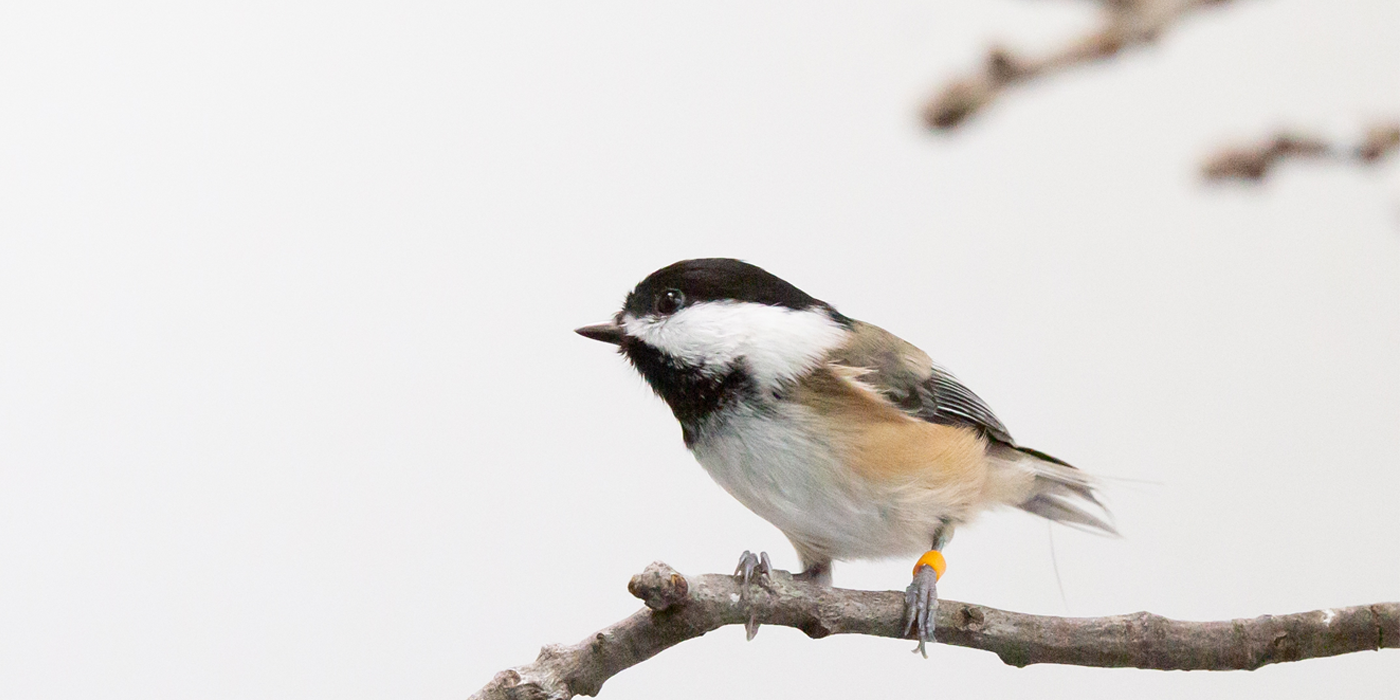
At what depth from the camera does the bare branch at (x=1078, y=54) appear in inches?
26.8

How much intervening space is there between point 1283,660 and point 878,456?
0.41m

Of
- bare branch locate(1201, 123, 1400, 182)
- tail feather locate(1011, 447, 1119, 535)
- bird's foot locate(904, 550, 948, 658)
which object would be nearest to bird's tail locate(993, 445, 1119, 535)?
tail feather locate(1011, 447, 1119, 535)

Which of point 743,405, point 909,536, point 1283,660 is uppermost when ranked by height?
point 743,405

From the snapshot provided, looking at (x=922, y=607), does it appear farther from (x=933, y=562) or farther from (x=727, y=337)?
(x=727, y=337)

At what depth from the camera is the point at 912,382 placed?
4.21 ft

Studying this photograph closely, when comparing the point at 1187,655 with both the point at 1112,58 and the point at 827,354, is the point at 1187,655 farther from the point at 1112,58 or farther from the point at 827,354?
the point at 1112,58

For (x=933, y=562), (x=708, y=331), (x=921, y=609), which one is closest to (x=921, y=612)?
(x=921, y=609)

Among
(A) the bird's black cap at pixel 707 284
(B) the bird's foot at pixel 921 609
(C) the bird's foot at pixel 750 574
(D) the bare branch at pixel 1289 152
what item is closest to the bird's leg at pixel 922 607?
(B) the bird's foot at pixel 921 609

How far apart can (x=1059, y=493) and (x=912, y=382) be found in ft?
0.99

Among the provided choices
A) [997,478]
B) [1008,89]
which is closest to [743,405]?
[997,478]

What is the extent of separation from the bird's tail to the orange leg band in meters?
0.21

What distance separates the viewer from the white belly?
113 cm

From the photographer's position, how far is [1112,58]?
0.70 m

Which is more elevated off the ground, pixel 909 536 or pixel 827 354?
pixel 827 354
